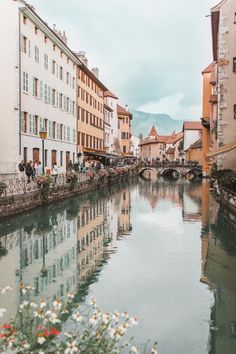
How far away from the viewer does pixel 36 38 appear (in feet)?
112

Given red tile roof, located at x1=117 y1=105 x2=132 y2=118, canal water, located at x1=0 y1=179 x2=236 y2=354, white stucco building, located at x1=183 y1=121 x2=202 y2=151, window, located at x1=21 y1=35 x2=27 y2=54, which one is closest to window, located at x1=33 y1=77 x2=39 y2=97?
window, located at x1=21 y1=35 x2=27 y2=54

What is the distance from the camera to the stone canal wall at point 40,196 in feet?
65.5

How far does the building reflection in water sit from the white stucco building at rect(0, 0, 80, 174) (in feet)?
→ 26.5

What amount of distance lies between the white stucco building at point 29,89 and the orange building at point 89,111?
681cm

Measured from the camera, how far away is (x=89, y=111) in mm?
55250

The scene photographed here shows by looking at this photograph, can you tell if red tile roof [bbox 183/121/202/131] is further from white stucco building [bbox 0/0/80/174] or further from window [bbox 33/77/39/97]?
window [bbox 33/77/39/97]

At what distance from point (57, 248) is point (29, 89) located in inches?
804

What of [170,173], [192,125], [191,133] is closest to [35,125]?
[170,173]

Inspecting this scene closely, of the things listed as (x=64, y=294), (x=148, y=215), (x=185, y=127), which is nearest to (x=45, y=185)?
(x=148, y=215)

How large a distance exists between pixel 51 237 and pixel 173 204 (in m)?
16.1

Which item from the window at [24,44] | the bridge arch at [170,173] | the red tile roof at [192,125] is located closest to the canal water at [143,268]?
the window at [24,44]

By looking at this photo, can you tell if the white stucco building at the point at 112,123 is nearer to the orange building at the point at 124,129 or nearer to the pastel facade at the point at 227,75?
the orange building at the point at 124,129

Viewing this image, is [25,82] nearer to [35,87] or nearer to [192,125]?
[35,87]

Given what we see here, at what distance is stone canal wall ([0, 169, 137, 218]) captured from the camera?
1996 centimetres
